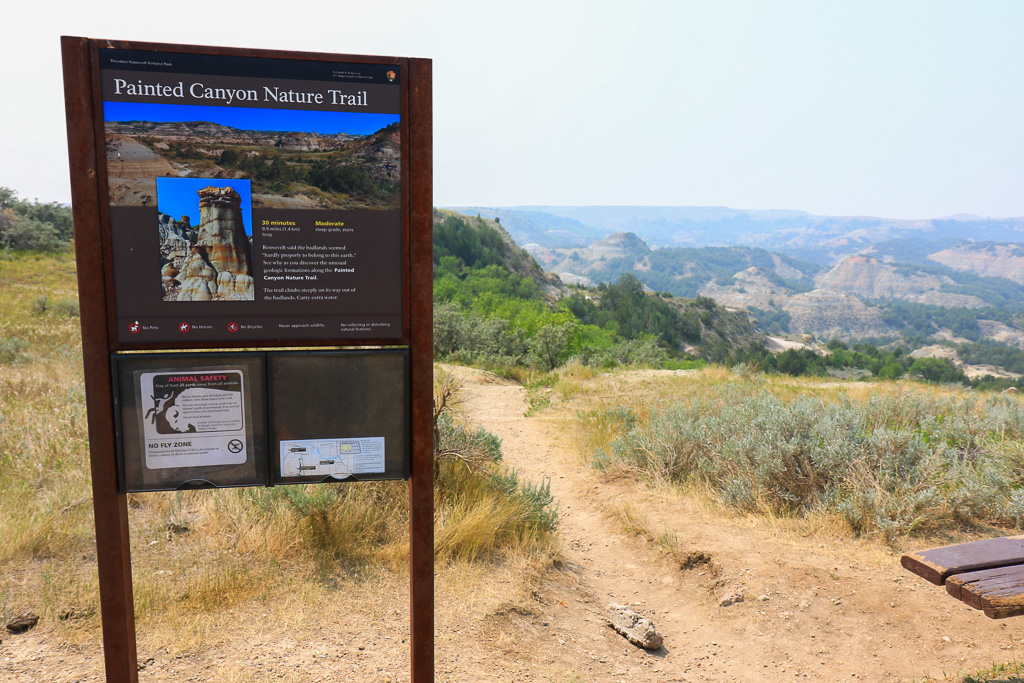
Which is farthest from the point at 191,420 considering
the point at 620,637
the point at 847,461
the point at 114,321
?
the point at 847,461

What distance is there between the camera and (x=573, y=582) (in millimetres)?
3875

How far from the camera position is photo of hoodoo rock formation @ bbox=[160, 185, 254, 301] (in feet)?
6.53

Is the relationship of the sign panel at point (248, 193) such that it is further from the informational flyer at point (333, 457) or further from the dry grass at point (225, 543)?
the dry grass at point (225, 543)

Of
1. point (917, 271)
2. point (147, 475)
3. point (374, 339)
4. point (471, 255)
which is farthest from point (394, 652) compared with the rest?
point (917, 271)

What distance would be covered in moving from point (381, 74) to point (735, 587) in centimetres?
343

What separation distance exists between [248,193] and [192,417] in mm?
792

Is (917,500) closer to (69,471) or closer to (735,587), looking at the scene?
(735,587)

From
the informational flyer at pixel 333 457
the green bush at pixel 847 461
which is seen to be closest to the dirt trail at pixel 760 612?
the green bush at pixel 847 461

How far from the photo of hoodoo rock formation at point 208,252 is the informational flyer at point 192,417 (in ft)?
0.94

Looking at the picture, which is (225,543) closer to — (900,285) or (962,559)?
(962,559)

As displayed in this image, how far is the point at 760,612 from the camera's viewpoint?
3.47 meters

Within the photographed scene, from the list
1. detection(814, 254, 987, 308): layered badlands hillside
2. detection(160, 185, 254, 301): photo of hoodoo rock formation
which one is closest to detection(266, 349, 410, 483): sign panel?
detection(160, 185, 254, 301): photo of hoodoo rock formation

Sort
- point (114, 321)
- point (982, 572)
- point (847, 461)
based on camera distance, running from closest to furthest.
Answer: point (114, 321), point (982, 572), point (847, 461)

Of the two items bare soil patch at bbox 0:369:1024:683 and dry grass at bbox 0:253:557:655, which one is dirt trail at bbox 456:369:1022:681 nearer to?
bare soil patch at bbox 0:369:1024:683
